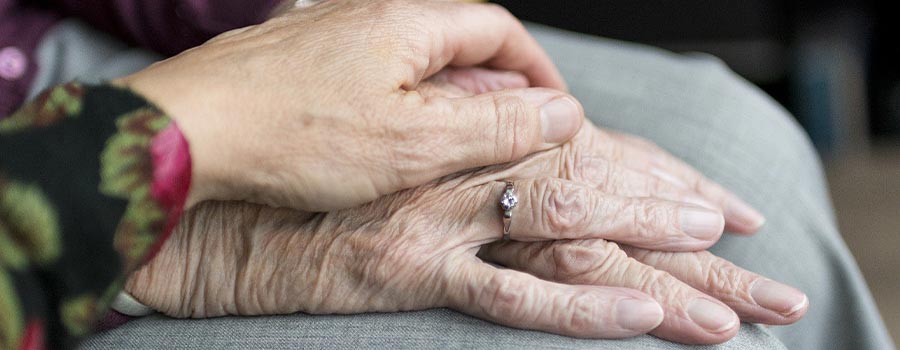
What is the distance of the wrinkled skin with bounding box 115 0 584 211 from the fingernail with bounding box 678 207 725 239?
0.41 feet

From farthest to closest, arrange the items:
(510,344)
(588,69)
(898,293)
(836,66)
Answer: (836,66), (898,293), (588,69), (510,344)

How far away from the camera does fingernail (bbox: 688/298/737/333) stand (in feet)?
2.22

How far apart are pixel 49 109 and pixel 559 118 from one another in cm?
41

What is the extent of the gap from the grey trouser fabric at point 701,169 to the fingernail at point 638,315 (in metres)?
0.02

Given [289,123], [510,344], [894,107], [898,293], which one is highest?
[289,123]

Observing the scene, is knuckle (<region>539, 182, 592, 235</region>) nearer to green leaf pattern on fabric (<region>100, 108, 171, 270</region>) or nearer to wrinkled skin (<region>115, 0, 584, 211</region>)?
wrinkled skin (<region>115, 0, 584, 211</region>)

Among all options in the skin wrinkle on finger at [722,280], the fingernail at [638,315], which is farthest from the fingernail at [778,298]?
the fingernail at [638,315]

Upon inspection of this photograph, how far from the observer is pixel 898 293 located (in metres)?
1.67

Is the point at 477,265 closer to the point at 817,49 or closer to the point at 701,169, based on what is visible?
the point at 701,169

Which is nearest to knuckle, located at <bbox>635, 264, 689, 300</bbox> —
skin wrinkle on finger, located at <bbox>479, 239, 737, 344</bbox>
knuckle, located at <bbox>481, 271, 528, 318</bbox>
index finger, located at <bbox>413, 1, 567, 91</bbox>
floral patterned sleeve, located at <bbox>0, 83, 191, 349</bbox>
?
skin wrinkle on finger, located at <bbox>479, 239, 737, 344</bbox>

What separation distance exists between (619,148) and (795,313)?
0.80 feet

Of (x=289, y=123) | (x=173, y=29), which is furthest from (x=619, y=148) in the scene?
(x=173, y=29)

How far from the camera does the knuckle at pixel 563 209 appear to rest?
724 mm

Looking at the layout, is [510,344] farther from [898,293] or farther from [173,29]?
[898,293]
